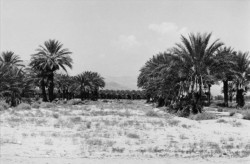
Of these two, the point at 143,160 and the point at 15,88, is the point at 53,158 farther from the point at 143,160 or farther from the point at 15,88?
the point at 15,88

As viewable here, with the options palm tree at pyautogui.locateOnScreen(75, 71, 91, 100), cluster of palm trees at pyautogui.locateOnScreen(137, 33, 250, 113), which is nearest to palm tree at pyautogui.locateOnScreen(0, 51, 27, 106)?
cluster of palm trees at pyautogui.locateOnScreen(137, 33, 250, 113)

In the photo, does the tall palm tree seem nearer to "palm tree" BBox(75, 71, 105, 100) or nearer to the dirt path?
the dirt path

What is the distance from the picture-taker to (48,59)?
4591cm

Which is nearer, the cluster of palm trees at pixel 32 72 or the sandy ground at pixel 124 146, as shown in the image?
the sandy ground at pixel 124 146

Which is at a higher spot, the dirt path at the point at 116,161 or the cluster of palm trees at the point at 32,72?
the cluster of palm trees at the point at 32,72

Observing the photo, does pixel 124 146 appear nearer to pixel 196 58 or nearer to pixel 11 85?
pixel 196 58

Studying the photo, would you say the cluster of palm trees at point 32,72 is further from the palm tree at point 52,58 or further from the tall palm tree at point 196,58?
the tall palm tree at point 196,58

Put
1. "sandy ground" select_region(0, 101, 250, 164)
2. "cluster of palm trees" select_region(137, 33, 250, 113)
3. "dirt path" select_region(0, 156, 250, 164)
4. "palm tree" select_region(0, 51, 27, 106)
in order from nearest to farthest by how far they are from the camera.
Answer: "dirt path" select_region(0, 156, 250, 164) < "sandy ground" select_region(0, 101, 250, 164) < "cluster of palm trees" select_region(137, 33, 250, 113) < "palm tree" select_region(0, 51, 27, 106)

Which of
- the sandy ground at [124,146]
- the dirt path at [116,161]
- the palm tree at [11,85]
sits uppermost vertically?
the palm tree at [11,85]

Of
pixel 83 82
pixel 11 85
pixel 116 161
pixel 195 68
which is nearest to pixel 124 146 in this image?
pixel 116 161

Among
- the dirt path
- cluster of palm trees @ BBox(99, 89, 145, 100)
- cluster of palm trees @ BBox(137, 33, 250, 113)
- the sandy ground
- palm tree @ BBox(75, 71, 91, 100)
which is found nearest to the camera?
the dirt path

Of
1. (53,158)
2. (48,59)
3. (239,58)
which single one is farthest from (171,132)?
(48,59)

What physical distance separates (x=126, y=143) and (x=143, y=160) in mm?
2880

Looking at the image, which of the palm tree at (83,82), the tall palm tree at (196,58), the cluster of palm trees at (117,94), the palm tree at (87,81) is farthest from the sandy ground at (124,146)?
the cluster of palm trees at (117,94)
